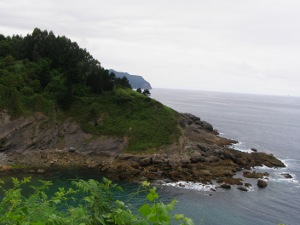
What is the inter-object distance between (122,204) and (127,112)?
A: 59.8 metres

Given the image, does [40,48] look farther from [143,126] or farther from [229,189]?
[229,189]

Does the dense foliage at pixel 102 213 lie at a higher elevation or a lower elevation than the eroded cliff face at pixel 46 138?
higher

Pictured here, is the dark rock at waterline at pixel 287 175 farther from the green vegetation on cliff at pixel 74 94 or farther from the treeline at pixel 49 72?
the treeline at pixel 49 72

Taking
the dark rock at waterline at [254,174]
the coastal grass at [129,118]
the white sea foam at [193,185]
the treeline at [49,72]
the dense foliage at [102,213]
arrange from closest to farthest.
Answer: the dense foliage at [102,213] → the white sea foam at [193,185] → the dark rock at waterline at [254,174] → the coastal grass at [129,118] → the treeline at [49,72]

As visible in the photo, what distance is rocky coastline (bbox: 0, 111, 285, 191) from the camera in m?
49.3

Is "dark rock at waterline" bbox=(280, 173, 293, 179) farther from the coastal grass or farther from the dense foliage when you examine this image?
the dense foliage

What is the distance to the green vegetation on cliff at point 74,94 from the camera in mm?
58312

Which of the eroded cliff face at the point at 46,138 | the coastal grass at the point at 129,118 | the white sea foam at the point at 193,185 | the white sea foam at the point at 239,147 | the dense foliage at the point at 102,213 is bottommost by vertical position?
the white sea foam at the point at 193,185

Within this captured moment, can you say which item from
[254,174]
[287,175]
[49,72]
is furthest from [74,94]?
[287,175]

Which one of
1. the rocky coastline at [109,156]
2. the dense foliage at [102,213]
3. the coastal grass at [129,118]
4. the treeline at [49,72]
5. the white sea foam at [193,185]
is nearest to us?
the dense foliage at [102,213]

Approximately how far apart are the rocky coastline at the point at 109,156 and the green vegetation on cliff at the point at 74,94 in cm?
185

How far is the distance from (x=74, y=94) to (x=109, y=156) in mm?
17609

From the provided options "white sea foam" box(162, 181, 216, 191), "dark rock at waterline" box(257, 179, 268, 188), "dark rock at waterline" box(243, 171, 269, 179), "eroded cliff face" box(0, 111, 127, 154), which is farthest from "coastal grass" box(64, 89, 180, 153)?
"dark rock at waterline" box(257, 179, 268, 188)

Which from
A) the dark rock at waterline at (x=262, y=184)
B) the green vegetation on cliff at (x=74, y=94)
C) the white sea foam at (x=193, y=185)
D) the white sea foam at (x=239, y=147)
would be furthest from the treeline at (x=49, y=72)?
the dark rock at waterline at (x=262, y=184)
